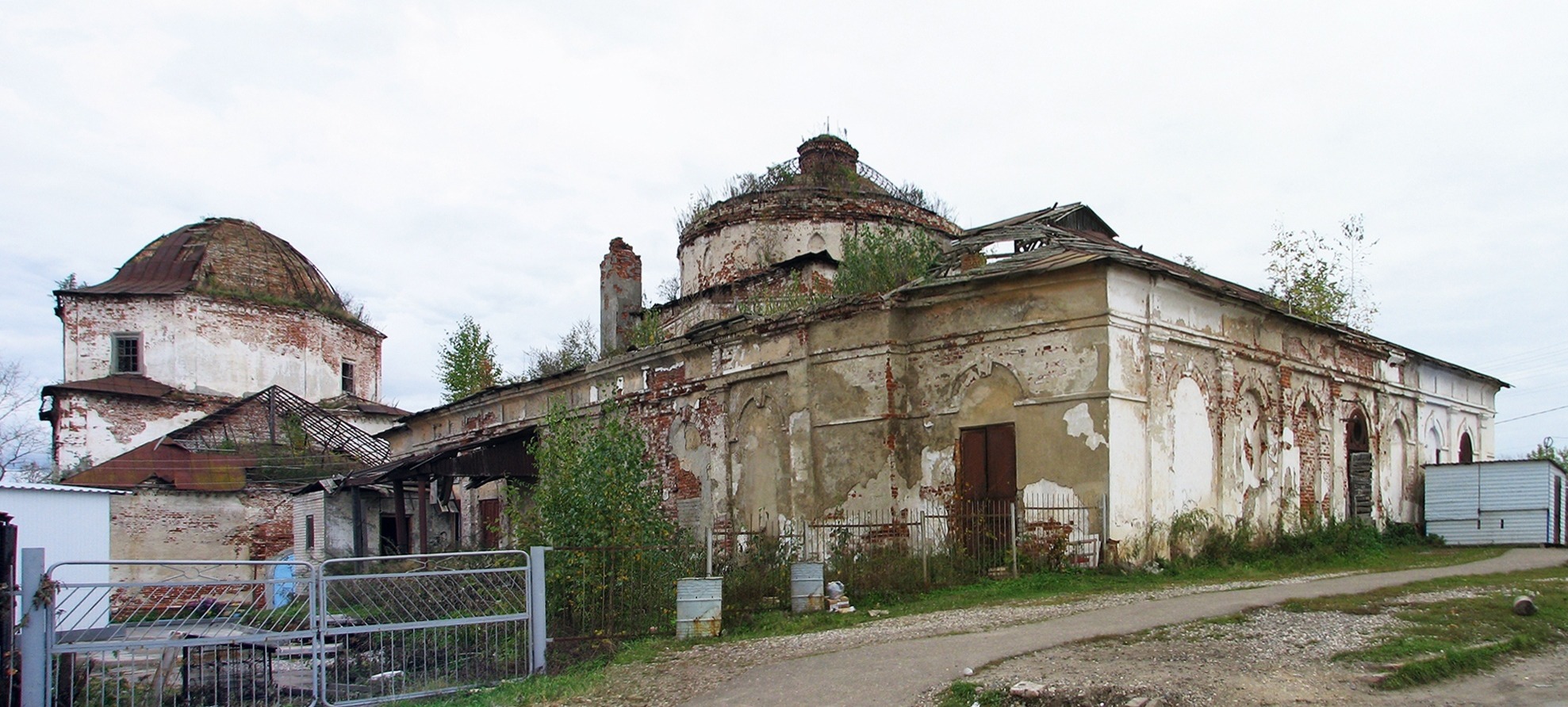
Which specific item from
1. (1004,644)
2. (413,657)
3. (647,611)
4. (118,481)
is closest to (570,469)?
(647,611)

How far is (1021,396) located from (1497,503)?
1181 centimetres

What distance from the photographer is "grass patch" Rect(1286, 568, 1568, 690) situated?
8211 mm

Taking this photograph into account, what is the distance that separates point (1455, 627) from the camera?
31.6ft

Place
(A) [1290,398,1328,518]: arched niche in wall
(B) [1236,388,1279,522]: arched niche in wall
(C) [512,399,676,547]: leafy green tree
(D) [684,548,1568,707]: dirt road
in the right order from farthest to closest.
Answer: (A) [1290,398,1328,518]: arched niche in wall
(B) [1236,388,1279,522]: arched niche in wall
(C) [512,399,676,547]: leafy green tree
(D) [684,548,1568,707]: dirt road

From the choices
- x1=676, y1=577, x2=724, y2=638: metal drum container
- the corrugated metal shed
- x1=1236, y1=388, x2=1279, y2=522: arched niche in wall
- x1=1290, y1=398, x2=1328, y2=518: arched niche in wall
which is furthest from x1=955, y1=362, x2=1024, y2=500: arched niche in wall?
the corrugated metal shed

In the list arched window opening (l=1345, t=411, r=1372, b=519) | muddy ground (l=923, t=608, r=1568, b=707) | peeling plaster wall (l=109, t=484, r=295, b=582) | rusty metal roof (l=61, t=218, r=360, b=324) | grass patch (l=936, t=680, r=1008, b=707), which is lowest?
peeling plaster wall (l=109, t=484, r=295, b=582)

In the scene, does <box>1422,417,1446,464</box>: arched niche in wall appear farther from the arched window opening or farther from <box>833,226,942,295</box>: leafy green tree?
<box>833,226,942,295</box>: leafy green tree

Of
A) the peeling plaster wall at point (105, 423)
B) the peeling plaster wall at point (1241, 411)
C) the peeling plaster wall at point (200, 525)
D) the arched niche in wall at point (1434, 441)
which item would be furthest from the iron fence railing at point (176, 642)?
the arched niche in wall at point (1434, 441)

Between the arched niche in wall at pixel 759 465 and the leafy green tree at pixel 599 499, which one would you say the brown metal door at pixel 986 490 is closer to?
the arched niche in wall at pixel 759 465

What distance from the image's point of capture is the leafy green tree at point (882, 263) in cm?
1781

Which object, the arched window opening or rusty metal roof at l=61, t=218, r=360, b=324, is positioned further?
rusty metal roof at l=61, t=218, r=360, b=324

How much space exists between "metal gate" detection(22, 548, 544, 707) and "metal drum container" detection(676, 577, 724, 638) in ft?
6.30

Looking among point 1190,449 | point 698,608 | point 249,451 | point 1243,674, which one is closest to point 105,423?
point 249,451

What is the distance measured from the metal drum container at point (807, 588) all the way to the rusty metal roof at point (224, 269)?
29808 millimetres
